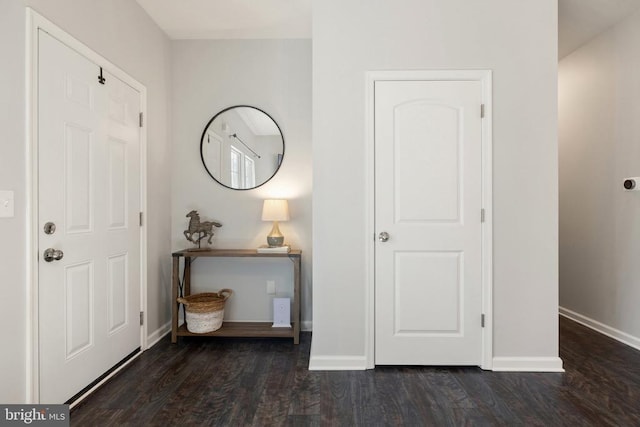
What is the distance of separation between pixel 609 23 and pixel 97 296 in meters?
4.41

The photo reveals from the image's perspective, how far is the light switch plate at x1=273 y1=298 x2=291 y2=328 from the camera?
322cm

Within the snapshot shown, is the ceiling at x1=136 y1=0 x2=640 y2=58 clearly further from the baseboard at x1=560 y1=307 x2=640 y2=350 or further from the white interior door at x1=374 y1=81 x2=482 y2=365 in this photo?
the baseboard at x1=560 y1=307 x2=640 y2=350

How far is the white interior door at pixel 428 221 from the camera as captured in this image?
255 centimetres

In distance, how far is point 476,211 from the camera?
100 inches

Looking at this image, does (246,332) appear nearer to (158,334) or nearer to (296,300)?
(296,300)

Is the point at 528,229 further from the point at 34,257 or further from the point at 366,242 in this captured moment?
the point at 34,257

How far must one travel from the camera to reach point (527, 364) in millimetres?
2525

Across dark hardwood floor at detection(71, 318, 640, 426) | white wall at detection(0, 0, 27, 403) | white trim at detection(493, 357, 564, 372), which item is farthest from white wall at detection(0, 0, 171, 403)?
white trim at detection(493, 357, 564, 372)

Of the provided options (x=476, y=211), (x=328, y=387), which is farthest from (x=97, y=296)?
(x=476, y=211)

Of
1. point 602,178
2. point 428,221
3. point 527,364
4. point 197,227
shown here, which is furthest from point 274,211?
point 602,178

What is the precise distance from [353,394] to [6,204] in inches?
80.0

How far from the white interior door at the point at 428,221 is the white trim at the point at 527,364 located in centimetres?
14

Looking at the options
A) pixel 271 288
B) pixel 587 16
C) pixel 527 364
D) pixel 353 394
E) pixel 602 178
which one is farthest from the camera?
pixel 271 288

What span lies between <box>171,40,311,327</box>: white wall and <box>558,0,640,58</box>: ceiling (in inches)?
83.4
